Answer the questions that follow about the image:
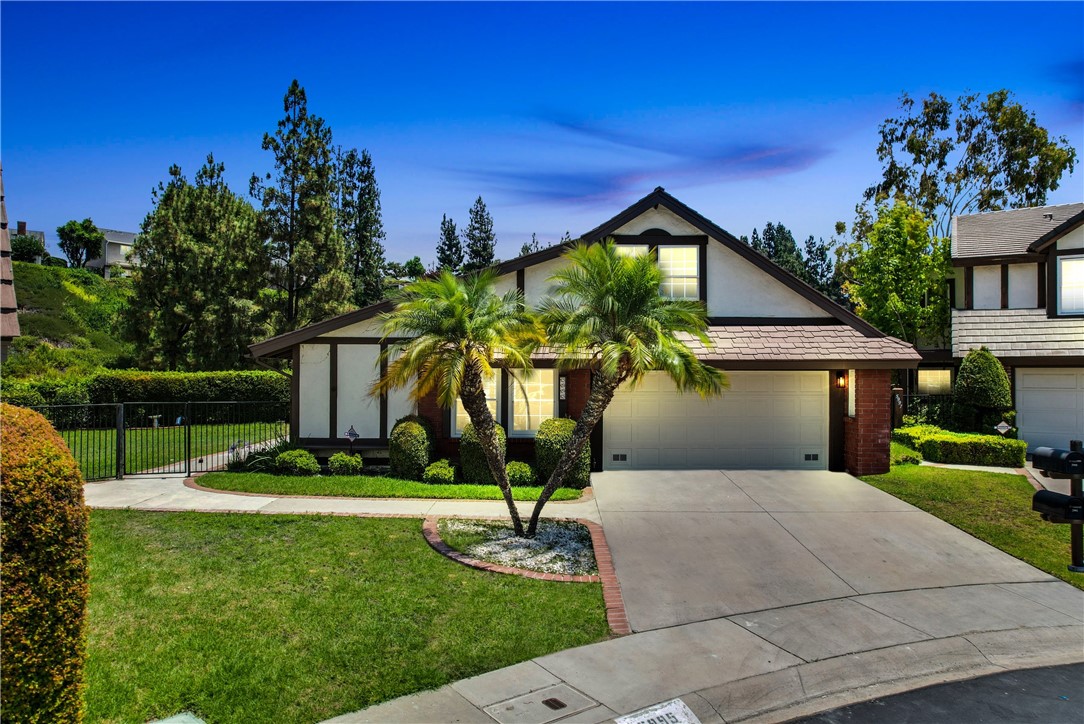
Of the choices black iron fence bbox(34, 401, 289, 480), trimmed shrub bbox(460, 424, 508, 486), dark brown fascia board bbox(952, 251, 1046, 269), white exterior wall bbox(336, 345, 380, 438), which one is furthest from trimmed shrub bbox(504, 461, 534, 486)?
dark brown fascia board bbox(952, 251, 1046, 269)

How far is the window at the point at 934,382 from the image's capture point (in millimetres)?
24078

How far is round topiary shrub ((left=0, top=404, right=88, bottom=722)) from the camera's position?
3852mm

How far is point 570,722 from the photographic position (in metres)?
5.30

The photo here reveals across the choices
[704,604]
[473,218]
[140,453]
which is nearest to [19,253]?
[473,218]

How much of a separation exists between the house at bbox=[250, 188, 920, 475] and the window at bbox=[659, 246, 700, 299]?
0.08 feet

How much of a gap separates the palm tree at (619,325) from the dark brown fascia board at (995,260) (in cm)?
1532

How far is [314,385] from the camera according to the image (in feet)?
51.0

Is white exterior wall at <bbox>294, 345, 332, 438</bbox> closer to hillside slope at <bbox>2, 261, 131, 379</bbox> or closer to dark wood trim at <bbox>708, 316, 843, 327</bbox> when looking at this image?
dark wood trim at <bbox>708, 316, 843, 327</bbox>

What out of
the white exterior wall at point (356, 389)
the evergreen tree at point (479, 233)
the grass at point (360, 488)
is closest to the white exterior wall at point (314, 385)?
the white exterior wall at point (356, 389)

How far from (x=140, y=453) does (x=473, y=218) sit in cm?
4584

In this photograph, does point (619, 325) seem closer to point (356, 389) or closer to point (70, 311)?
point (356, 389)

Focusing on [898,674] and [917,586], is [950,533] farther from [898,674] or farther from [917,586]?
[898,674]

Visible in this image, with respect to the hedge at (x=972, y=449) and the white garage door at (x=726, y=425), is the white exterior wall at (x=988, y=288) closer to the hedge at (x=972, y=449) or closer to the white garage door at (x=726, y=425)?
the hedge at (x=972, y=449)

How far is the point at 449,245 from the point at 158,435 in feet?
138
